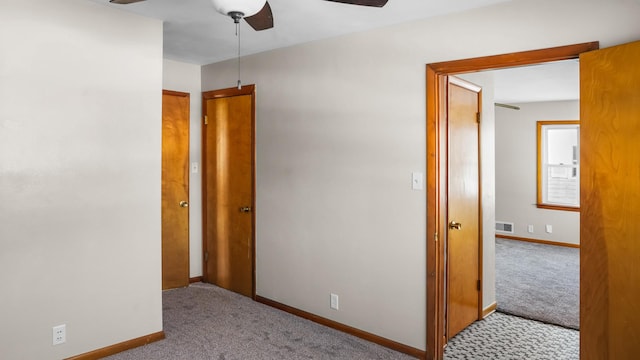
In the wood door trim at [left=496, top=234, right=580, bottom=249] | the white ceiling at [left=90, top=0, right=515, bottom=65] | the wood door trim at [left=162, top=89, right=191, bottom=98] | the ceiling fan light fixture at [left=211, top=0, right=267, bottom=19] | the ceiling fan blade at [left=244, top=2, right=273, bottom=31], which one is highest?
the white ceiling at [left=90, top=0, right=515, bottom=65]

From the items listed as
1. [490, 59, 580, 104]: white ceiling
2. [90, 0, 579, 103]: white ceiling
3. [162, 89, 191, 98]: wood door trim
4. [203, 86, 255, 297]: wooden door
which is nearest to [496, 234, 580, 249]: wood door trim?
[490, 59, 580, 104]: white ceiling

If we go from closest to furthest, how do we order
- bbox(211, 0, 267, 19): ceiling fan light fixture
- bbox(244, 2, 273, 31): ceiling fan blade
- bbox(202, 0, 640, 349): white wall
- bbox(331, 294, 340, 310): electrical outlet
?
1. bbox(211, 0, 267, 19): ceiling fan light fixture
2. bbox(244, 2, 273, 31): ceiling fan blade
3. bbox(202, 0, 640, 349): white wall
4. bbox(331, 294, 340, 310): electrical outlet

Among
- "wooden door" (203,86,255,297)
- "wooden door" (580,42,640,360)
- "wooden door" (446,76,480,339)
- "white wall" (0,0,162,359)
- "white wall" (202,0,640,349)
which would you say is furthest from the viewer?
"wooden door" (203,86,255,297)

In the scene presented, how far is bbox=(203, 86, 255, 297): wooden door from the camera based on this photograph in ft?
14.0

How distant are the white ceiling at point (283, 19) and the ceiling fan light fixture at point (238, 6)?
863mm

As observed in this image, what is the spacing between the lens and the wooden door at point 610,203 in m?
2.07

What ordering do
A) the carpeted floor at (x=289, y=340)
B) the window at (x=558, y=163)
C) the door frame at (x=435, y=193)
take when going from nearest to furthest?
1. the door frame at (x=435, y=193)
2. the carpeted floor at (x=289, y=340)
3. the window at (x=558, y=163)

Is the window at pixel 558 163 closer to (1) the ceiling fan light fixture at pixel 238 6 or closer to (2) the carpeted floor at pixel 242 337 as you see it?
(2) the carpeted floor at pixel 242 337

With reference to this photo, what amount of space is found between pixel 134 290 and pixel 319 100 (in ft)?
6.64

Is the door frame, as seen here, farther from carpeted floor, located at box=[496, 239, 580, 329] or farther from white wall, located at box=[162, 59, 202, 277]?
white wall, located at box=[162, 59, 202, 277]

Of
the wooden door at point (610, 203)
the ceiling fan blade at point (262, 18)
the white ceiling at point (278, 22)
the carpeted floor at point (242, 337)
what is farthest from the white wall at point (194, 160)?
the wooden door at point (610, 203)

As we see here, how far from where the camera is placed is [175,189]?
4.51m

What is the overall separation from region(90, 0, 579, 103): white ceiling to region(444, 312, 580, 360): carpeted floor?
93.0 inches

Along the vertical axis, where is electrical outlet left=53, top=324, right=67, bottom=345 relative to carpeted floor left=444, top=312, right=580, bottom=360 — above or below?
above
